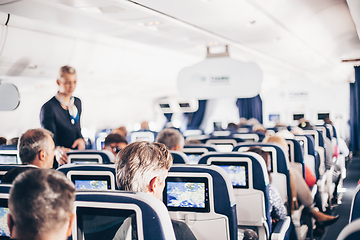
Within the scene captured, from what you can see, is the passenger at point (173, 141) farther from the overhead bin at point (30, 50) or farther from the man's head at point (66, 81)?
the overhead bin at point (30, 50)

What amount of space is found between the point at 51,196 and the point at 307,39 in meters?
6.00

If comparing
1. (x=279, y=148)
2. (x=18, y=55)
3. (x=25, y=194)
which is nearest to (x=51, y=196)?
(x=25, y=194)

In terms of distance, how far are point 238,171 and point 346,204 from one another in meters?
4.39

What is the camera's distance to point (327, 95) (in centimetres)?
1380

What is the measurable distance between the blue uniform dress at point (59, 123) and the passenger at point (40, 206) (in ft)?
8.47

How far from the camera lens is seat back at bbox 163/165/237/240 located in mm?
2404

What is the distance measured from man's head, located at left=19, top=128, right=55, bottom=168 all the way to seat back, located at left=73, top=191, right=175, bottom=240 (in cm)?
150

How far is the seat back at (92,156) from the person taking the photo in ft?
11.4

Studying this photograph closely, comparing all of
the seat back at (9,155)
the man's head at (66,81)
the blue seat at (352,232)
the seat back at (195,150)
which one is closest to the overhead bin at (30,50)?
the man's head at (66,81)

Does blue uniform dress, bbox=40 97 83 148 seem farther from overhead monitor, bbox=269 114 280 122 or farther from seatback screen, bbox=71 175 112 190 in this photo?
overhead monitor, bbox=269 114 280 122

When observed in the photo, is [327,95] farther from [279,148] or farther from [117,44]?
[279,148]

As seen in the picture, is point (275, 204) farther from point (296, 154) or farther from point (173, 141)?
point (296, 154)

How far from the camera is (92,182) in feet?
8.41

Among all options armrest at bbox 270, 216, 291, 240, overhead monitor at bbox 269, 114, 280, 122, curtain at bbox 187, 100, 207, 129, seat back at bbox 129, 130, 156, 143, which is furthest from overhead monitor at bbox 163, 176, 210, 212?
curtain at bbox 187, 100, 207, 129
